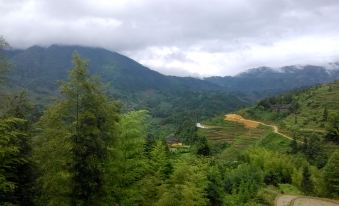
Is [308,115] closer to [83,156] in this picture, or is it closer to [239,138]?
[239,138]

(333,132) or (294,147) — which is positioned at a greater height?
(333,132)

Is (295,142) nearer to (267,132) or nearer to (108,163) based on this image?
(267,132)

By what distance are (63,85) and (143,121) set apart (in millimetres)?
9976

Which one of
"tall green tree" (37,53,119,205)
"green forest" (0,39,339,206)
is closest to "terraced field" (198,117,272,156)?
"green forest" (0,39,339,206)

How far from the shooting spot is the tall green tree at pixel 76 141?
26214mm

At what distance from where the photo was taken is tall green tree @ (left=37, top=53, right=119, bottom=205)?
26214 millimetres

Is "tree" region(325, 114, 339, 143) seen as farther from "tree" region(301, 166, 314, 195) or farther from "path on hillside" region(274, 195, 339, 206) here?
"path on hillside" region(274, 195, 339, 206)

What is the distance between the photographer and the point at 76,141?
86.5ft

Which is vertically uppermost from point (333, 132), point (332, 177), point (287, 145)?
point (333, 132)

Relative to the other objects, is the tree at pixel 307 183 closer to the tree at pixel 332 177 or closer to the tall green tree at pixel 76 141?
the tree at pixel 332 177

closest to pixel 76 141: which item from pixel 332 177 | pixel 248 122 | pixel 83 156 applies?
pixel 83 156

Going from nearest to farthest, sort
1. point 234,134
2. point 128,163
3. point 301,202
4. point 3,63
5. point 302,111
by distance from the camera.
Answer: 1. point 3,63
2. point 128,163
3. point 301,202
4. point 234,134
5. point 302,111

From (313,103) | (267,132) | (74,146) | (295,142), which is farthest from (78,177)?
(313,103)

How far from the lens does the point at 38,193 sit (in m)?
31.4
